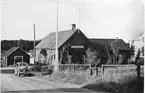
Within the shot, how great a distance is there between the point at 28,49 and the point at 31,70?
3729 cm

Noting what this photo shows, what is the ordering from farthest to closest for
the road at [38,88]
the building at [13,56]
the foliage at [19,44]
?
1. the foliage at [19,44]
2. the building at [13,56]
3. the road at [38,88]

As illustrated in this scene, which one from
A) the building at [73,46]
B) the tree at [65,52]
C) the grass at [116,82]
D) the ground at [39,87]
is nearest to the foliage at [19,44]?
the building at [73,46]

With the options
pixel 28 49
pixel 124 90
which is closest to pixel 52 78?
pixel 124 90

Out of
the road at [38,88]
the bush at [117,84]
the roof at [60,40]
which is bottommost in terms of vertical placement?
the road at [38,88]

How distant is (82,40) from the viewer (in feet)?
151

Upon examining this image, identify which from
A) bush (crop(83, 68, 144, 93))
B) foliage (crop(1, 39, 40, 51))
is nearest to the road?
bush (crop(83, 68, 144, 93))

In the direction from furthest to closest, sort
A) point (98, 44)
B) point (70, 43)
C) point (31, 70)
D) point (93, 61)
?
point (98, 44)
point (70, 43)
point (93, 61)
point (31, 70)

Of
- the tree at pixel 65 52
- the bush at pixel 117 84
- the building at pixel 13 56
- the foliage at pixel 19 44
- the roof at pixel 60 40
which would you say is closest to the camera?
the bush at pixel 117 84

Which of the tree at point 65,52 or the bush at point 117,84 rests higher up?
the tree at point 65,52

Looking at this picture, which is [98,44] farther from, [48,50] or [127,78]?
[127,78]

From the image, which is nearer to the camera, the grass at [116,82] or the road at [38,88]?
the grass at [116,82]

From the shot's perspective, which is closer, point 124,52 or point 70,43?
point 70,43

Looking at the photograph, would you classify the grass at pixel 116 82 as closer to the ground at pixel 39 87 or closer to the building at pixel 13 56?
the ground at pixel 39 87

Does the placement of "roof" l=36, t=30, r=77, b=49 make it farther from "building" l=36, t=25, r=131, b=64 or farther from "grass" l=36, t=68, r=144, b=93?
"grass" l=36, t=68, r=144, b=93
